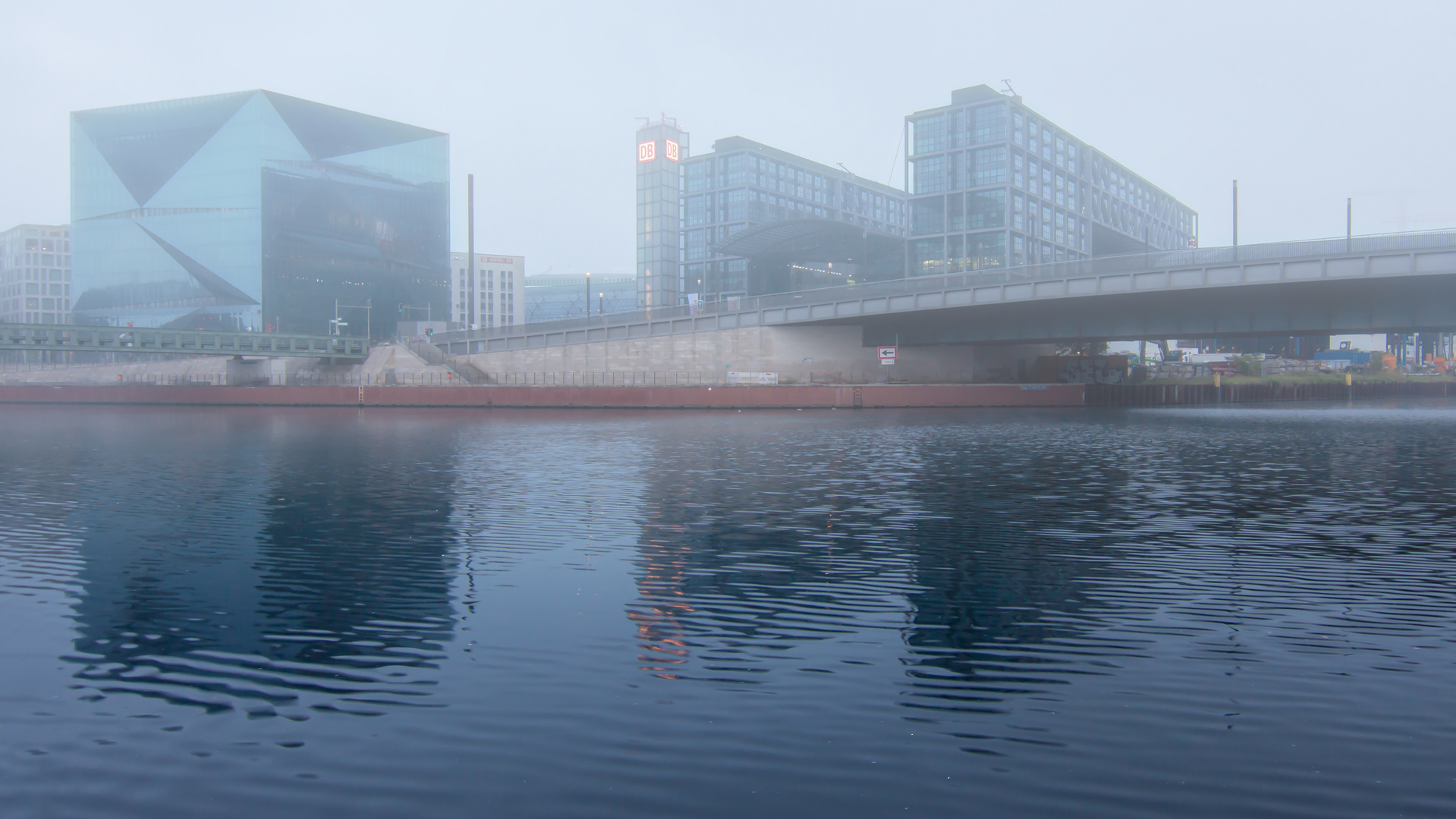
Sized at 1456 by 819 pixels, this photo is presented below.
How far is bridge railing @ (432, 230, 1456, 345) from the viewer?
47250 mm

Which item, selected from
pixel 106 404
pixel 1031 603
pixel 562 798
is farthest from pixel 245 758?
pixel 106 404

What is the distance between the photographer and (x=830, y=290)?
70125mm

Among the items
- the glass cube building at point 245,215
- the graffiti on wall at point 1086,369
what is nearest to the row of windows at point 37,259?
the glass cube building at point 245,215

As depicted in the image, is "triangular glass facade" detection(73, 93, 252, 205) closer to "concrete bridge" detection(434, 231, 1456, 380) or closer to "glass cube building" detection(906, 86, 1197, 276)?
"concrete bridge" detection(434, 231, 1456, 380)

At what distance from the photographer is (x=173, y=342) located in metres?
85.1

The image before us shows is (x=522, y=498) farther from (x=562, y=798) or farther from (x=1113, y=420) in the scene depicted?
(x=1113, y=420)

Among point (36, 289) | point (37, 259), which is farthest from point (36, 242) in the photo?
point (36, 289)

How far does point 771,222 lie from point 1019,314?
7271 cm

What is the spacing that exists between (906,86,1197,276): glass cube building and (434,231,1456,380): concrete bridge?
1783 inches

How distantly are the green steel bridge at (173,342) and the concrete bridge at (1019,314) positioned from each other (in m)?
12.1

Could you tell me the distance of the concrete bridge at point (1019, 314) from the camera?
50034mm

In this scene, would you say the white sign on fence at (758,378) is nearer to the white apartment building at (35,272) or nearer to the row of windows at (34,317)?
the row of windows at (34,317)

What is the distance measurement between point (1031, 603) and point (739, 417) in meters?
41.7

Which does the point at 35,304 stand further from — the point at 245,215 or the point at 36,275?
the point at 245,215
